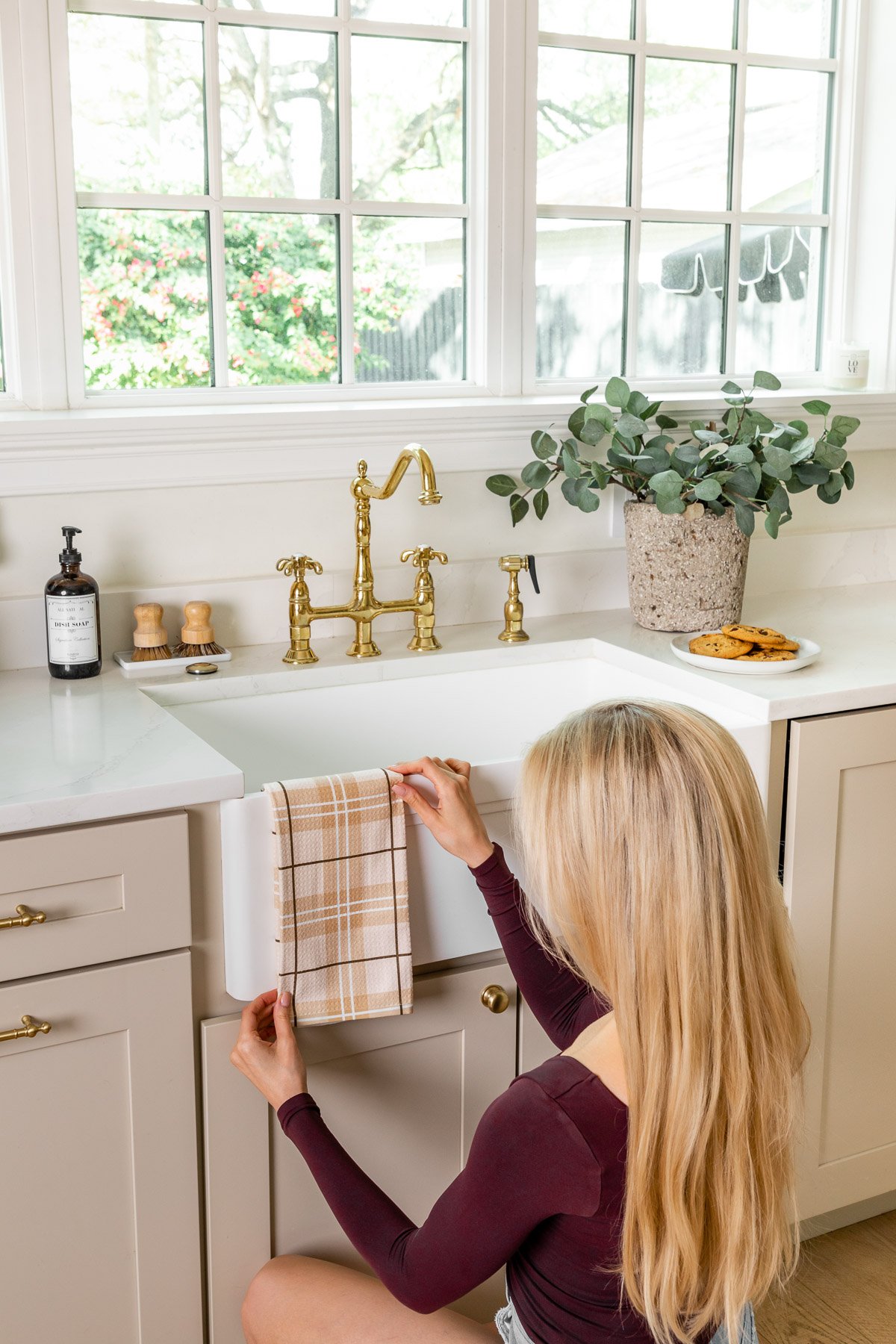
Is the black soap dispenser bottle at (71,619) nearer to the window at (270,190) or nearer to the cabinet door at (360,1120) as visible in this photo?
the window at (270,190)

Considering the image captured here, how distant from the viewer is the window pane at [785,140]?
2.45 metres

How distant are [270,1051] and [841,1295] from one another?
3.62 feet

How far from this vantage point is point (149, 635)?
6.14ft

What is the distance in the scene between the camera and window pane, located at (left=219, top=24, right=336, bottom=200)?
6.49 feet

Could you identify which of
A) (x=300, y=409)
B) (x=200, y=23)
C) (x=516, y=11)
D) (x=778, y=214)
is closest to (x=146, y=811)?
(x=300, y=409)

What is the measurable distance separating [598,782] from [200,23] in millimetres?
1463

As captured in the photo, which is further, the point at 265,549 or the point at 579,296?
the point at 579,296

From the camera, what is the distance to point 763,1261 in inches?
43.5

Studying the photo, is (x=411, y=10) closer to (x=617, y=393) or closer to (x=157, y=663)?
(x=617, y=393)

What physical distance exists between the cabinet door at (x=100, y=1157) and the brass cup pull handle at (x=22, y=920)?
7 centimetres

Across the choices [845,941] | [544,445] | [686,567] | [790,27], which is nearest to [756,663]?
[686,567]

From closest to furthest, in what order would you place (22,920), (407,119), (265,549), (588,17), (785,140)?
1. (22,920)
2. (265,549)
3. (407,119)
4. (588,17)
5. (785,140)

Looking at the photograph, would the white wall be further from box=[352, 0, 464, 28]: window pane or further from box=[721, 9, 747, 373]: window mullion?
box=[352, 0, 464, 28]: window pane

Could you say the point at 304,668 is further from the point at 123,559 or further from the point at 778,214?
the point at 778,214
